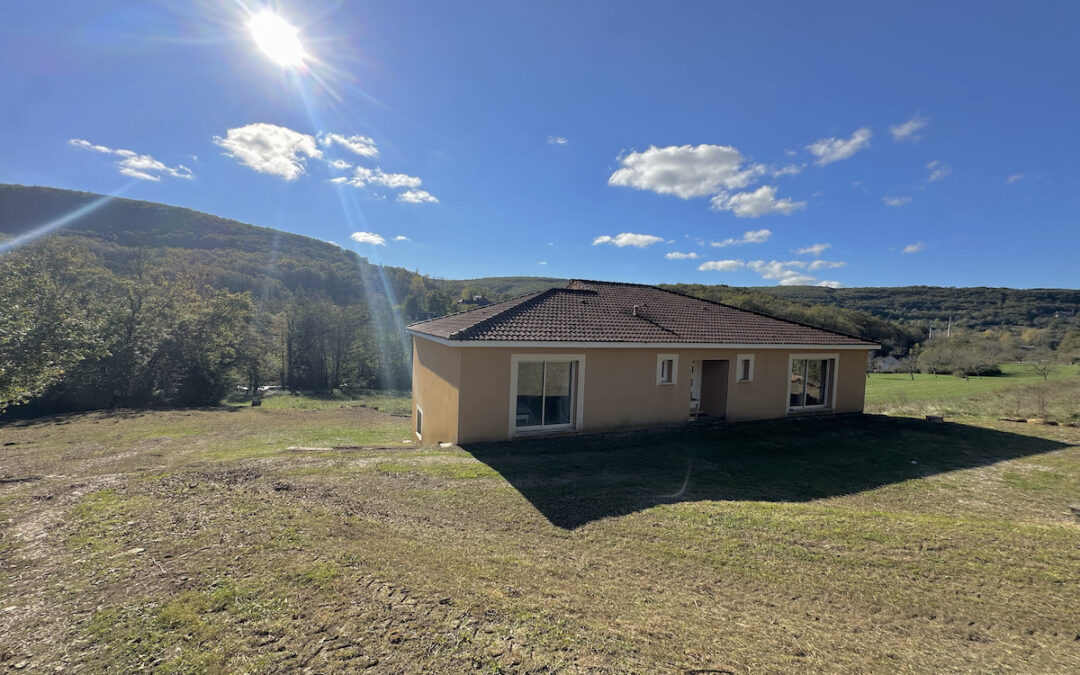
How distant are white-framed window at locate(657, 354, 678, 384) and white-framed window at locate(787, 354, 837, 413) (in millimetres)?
5151

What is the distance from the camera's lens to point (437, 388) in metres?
12.5

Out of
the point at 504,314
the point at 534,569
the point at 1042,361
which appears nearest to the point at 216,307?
the point at 504,314

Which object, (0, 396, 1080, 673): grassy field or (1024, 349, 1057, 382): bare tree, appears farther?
(1024, 349, 1057, 382): bare tree

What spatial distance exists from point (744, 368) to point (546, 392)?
7062mm

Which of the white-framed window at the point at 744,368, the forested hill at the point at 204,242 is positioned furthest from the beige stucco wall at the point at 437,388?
the forested hill at the point at 204,242

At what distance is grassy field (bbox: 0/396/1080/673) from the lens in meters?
3.07

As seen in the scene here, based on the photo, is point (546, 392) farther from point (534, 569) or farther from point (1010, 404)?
point (1010, 404)

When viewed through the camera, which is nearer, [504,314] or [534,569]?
[534,569]

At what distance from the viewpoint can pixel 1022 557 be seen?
16.2ft

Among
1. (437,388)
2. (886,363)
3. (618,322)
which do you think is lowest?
(886,363)

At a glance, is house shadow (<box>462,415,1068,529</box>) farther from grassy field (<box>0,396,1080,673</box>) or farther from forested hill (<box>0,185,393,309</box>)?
forested hill (<box>0,185,393,309</box>)

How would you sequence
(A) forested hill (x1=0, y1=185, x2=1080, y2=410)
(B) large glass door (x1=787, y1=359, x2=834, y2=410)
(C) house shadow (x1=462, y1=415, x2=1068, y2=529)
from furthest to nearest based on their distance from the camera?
(A) forested hill (x1=0, y1=185, x2=1080, y2=410), (B) large glass door (x1=787, y1=359, x2=834, y2=410), (C) house shadow (x1=462, y1=415, x2=1068, y2=529)

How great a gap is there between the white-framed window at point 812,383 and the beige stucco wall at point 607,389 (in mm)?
242

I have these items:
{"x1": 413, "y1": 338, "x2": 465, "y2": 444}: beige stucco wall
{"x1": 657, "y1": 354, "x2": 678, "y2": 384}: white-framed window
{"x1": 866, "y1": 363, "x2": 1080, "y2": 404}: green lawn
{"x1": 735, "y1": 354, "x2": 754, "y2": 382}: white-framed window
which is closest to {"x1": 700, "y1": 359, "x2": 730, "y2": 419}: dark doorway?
{"x1": 735, "y1": 354, "x2": 754, "y2": 382}: white-framed window
